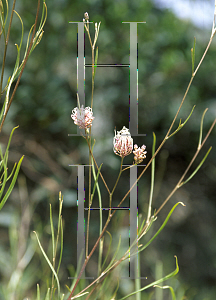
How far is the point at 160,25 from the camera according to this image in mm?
498

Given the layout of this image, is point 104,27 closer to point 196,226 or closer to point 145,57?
point 145,57

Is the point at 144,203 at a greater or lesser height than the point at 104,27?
lesser

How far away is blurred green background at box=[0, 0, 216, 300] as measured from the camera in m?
0.49

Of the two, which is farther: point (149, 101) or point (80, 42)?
point (149, 101)

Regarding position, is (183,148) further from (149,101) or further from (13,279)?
(13,279)

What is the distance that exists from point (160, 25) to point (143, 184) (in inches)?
11.2

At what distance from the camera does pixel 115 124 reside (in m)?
0.49

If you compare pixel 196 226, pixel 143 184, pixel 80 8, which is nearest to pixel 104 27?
pixel 80 8

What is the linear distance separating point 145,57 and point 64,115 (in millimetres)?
177

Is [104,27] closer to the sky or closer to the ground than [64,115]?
closer to the sky

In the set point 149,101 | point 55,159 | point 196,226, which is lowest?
point 196,226

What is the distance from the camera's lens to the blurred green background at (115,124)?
490 millimetres

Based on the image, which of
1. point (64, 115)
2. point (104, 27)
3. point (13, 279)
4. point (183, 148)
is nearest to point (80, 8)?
point (104, 27)

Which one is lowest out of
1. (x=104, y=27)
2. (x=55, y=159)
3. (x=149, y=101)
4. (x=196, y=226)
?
(x=196, y=226)
